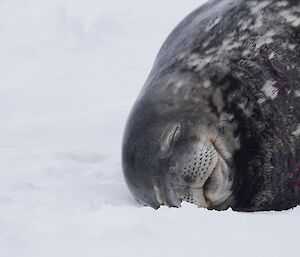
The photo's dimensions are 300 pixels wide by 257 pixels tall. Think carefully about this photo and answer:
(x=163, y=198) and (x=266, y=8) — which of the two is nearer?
(x=163, y=198)

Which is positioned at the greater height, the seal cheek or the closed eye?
the closed eye

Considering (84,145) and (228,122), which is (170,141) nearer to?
(228,122)

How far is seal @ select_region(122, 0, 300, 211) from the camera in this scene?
128 inches

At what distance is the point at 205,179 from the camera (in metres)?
3.18

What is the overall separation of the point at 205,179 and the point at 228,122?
1.04ft

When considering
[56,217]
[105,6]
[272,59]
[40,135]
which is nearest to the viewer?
[56,217]

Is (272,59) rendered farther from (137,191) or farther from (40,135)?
(40,135)

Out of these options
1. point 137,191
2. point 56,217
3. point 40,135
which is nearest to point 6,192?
point 137,191

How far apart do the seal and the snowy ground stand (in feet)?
0.81

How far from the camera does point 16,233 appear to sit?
80.3 inches

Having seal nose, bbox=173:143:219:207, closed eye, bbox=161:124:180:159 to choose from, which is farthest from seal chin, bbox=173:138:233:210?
closed eye, bbox=161:124:180:159

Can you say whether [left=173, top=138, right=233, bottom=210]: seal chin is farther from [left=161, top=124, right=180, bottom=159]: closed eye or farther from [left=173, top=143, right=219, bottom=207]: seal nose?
[left=161, top=124, right=180, bottom=159]: closed eye

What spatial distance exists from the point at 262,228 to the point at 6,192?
1.43m

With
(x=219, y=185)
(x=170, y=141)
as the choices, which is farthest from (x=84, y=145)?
(x=219, y=185)
